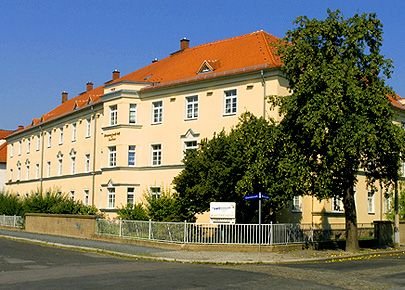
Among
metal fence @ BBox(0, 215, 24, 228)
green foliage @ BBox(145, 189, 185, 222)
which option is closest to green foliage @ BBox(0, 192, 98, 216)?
metal fence @ BBox(0, 215, 24, 228)

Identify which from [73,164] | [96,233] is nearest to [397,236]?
[96,233]

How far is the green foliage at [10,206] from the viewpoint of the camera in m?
49.5

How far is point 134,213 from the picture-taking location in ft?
112

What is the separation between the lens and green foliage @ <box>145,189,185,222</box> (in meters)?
32.1

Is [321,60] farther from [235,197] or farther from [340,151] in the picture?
[235,197]

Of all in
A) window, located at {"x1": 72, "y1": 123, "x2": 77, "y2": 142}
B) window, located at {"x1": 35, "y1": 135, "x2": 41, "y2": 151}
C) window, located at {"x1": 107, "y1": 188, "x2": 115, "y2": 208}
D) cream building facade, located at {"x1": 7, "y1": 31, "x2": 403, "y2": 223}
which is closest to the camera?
cream building facade, located at {"x1": 7, "y1": 31, "x2": 403, "y2": 223}

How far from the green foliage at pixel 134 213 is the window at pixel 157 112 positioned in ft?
34.0

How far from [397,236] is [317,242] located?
5.71 m

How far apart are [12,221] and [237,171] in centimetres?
2337

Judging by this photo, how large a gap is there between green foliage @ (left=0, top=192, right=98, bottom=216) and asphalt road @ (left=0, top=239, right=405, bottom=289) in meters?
19.0

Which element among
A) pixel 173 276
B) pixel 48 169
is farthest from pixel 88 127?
pixel 173 276

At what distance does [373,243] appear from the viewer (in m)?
32.8

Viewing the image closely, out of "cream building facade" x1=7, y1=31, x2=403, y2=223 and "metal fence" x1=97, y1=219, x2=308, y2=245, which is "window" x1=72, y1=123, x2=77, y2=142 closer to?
"cream building facade" x1=7, y1=31, x2=403, y2=223

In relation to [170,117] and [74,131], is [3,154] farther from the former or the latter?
[170,117]
